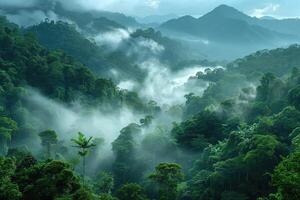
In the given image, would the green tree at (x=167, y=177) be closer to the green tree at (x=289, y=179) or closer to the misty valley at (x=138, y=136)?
the misty valley at (x=138, y=136)

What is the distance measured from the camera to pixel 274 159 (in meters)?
53.7

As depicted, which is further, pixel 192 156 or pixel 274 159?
pixel 192 156

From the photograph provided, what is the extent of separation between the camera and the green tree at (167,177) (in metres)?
49.8

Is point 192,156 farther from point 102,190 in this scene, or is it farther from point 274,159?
point 274,159

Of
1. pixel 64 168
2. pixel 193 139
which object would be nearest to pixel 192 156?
pixel 193 139

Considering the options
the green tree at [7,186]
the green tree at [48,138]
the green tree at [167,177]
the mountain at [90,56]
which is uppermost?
the mountain at [90,56]

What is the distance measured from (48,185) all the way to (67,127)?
63.4 metres

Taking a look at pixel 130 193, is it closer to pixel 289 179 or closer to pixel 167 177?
pixel 167 177

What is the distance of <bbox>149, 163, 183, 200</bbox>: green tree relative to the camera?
1959 inches

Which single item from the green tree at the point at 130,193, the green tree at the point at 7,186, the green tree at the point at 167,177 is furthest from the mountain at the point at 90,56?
the green tree at the point at 7,186

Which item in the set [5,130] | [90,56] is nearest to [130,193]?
[5,130]

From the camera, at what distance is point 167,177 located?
50125mm

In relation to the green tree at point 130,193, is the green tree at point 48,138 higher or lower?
higher

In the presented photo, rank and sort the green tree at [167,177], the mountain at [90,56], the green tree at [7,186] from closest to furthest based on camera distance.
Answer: the green tree at [7,186], the green tree at [167,177], the mountain at [90,56]
